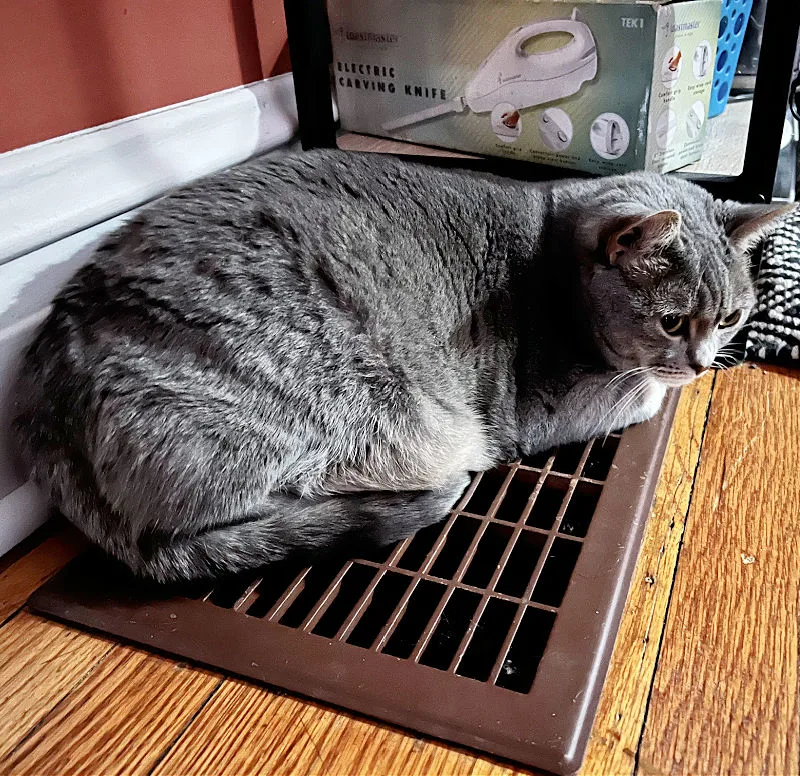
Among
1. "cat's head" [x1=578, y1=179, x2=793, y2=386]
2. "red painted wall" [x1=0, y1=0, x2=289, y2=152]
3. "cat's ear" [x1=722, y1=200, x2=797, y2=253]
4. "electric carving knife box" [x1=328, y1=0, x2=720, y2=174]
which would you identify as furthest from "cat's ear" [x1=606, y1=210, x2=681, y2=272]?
"red painted wall" [x1=0, y1=0, x2=289, y2=152]

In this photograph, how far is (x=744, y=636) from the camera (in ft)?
2.90

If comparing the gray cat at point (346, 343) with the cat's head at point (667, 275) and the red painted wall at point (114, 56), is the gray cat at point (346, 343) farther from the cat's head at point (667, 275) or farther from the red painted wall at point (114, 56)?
the red painted wall at point (114, 56)

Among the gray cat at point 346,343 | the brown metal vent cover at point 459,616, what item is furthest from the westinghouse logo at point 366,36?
the brown metal vent cover at point 459,616

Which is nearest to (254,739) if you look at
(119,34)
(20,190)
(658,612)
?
(658,612)

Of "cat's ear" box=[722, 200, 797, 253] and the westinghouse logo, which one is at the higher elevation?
the westinghouse logo

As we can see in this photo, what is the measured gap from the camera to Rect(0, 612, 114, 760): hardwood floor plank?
870 millimetres

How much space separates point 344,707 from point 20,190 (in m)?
0.87

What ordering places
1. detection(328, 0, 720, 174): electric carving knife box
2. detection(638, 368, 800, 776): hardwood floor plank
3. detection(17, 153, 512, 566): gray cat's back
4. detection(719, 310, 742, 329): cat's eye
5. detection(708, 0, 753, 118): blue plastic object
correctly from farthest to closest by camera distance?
detection(708, 0, 753, 118): blue plastic object → detection(328, 0, 720, 174): electric carving knife box → detection(719, 310, 742, 329): cat's eye → detection(17, 153, 512, 566): gray cat's back → detection(638, 368, 800, 776): hardwood floor plank

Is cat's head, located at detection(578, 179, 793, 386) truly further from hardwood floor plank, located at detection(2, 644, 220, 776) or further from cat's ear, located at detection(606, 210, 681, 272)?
hardwood floor plank, located at detection(2, 644, 220, 776)

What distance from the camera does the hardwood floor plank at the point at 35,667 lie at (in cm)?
87

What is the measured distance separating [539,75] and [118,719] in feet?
4.21

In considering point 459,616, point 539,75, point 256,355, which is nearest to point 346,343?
point 256,355

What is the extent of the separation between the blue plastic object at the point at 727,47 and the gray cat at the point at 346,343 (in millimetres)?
487

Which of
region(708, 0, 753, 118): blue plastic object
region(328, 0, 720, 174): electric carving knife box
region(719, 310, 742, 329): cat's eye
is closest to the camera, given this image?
region(719, 310, 742, 329): cat's eye
